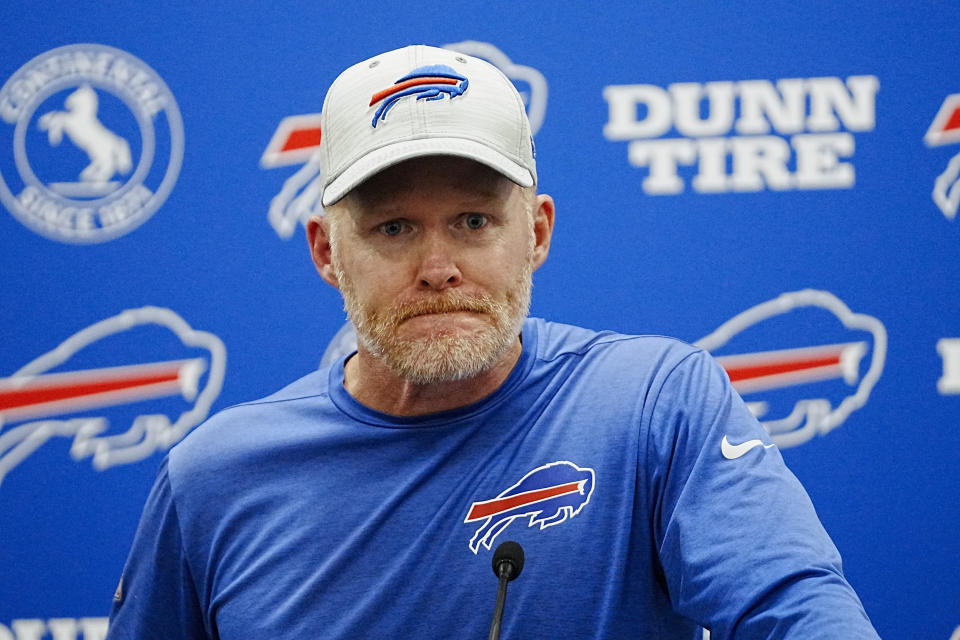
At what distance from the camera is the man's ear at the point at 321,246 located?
1.13m

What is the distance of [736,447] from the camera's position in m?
0.91

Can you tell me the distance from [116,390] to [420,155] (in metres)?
1.00

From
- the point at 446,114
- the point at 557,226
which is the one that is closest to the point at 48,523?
the point at 557,226

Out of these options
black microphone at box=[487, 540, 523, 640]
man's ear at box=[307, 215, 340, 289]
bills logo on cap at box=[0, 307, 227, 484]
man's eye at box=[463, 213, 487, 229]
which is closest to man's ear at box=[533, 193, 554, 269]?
man's eye at box=[463, 213, 487, 229]

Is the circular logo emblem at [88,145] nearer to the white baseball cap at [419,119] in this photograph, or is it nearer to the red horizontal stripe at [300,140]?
the red horizontal stripe at [300,140]

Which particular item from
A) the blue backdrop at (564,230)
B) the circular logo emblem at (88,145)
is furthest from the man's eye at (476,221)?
the circular logo emblem at (88,145)

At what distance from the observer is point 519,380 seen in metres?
1.06

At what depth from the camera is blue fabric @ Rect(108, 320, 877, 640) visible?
904 millimetres

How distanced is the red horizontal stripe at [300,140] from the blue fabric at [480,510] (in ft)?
2.23

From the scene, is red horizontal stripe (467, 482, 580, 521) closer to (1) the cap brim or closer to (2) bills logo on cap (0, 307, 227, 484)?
(1) the cap brim

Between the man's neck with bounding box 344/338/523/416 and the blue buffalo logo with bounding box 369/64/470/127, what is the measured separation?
27cm

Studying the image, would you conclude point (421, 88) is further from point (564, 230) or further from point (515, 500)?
point (564, 230)

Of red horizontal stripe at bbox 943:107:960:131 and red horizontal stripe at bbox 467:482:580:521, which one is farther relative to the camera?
red horizontal stripe at bbox 943:107:960:131

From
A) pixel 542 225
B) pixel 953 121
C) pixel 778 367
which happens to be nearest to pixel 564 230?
pixel 778 367
